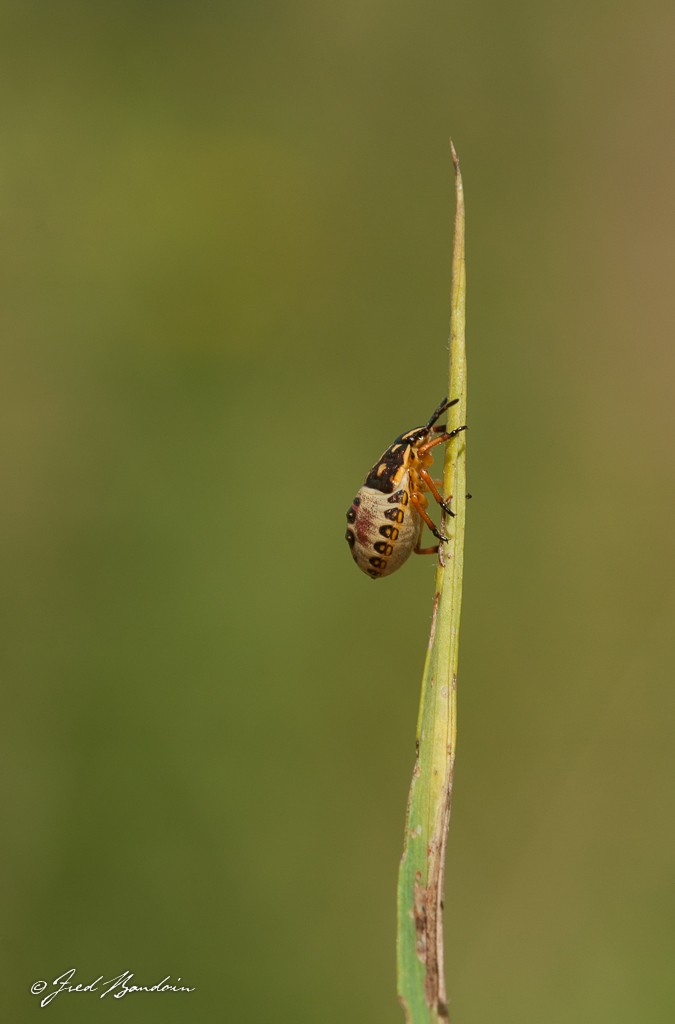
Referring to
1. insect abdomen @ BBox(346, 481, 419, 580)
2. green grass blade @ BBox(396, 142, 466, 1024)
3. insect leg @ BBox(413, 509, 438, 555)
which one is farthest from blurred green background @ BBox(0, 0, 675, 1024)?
green grass blade @ BBox(396, 142, 466, 1024)

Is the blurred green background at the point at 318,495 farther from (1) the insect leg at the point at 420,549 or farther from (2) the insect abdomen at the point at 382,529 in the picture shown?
(2) the insect abdomen at the point at 382,529

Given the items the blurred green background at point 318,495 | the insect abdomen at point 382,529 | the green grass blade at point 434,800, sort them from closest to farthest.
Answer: the green grass blade at point 434,800, the insect abdomen at point 382,529, the blurred green background at point 318,495

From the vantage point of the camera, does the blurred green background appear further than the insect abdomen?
Yes

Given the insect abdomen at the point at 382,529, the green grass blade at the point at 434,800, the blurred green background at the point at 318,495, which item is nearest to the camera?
the green grass blade at the point at 434,800

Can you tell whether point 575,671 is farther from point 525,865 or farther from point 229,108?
point 229,108

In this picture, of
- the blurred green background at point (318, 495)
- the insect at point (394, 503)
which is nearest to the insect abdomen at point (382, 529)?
the insect at point (394, 503)

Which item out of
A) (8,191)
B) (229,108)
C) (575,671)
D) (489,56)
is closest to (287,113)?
(229,108)

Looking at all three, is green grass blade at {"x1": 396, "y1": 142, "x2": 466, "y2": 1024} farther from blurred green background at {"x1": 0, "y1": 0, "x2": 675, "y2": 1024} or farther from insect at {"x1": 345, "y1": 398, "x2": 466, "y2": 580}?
blurred green background at {"x1": 0, "y1": 0, "x2": 675, "y2": 1024}
